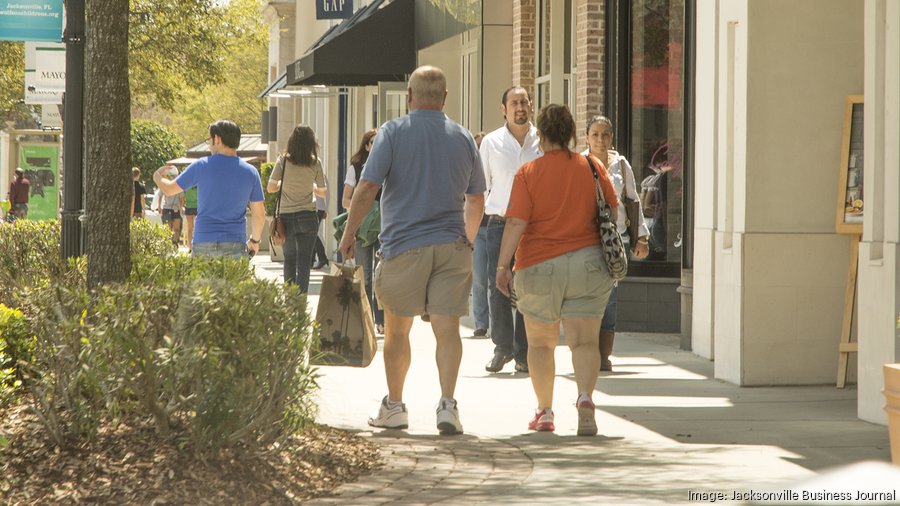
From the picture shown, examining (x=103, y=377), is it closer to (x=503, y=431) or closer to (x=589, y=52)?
(x=503, y=431)

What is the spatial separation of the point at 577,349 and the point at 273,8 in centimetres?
3365

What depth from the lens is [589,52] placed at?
1372 cm

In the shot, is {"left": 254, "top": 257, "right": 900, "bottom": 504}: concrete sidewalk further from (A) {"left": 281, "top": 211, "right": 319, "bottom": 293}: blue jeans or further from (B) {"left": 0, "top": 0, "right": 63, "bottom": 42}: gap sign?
(B) {"left": 0, "top": 0, "right": 63, "bottom": 42}: gap sign

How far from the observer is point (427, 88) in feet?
24.7

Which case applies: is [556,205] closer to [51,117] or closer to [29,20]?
[29,20]

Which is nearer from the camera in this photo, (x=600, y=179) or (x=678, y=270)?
(x=600, y=179)

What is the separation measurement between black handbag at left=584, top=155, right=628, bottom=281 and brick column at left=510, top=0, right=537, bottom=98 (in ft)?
27.1

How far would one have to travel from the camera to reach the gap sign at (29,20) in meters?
12.6

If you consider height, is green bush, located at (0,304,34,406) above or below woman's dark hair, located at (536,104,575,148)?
below

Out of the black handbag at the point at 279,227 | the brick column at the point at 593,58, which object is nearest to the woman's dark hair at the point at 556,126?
the black handbag at the point at 279,227

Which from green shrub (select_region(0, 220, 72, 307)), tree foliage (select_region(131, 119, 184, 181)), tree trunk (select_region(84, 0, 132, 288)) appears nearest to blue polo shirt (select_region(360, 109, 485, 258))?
tree trunk (select_region(84, 0, 132, 288))

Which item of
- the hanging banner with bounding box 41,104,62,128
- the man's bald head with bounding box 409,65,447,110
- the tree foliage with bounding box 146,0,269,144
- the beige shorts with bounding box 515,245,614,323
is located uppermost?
the tree foliage with bounding box 146,0,269,144

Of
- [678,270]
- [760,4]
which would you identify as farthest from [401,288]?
[678,270]

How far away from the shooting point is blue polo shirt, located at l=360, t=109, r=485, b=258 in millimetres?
7430
